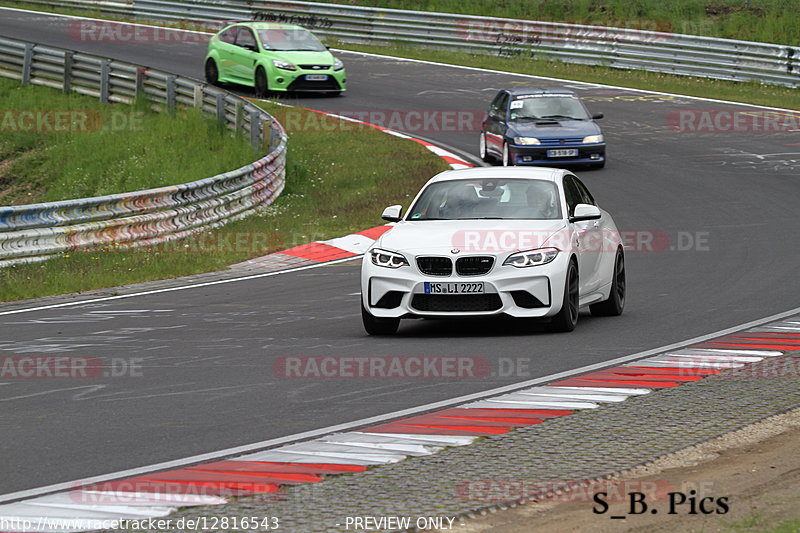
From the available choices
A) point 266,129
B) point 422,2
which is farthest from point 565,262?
point 422,2

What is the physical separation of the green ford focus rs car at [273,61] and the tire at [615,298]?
21707 mm

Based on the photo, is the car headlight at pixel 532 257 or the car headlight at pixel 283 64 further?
the car headlight at pixel 283 64

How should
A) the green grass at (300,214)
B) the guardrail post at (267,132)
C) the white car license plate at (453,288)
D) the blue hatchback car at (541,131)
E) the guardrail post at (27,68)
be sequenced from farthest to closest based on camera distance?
the guardrail post at (27,68) < the guardrail post at (267,132) < the blue hatchback car at (541,131) < the green grass at (300,214) < the white car license plate at (453,288)

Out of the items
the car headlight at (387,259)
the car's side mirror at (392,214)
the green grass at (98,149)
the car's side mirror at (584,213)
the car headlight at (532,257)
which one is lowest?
the green grass at (98,149)

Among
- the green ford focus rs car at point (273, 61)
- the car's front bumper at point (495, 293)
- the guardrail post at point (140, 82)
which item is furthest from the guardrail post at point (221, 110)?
the car's front bumper at point (495, 293)

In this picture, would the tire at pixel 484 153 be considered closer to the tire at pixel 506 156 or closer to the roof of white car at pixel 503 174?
the tire at pixel 506 156

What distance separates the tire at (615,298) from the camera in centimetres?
1335

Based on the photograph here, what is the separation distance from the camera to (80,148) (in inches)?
1192

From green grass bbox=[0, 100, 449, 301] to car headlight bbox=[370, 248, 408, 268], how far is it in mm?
5575

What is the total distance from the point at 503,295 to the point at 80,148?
20.6 metres

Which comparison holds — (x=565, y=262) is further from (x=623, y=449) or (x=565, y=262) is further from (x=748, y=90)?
(x=748, y=90)

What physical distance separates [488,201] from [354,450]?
558 centimetres

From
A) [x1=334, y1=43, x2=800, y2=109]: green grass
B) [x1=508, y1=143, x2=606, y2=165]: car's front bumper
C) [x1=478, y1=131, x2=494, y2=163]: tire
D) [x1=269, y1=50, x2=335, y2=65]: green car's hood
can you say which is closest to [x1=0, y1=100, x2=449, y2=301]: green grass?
[x1=478, y1=131, x2=494, y2=163]: tire

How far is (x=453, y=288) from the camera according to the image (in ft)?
38.1
